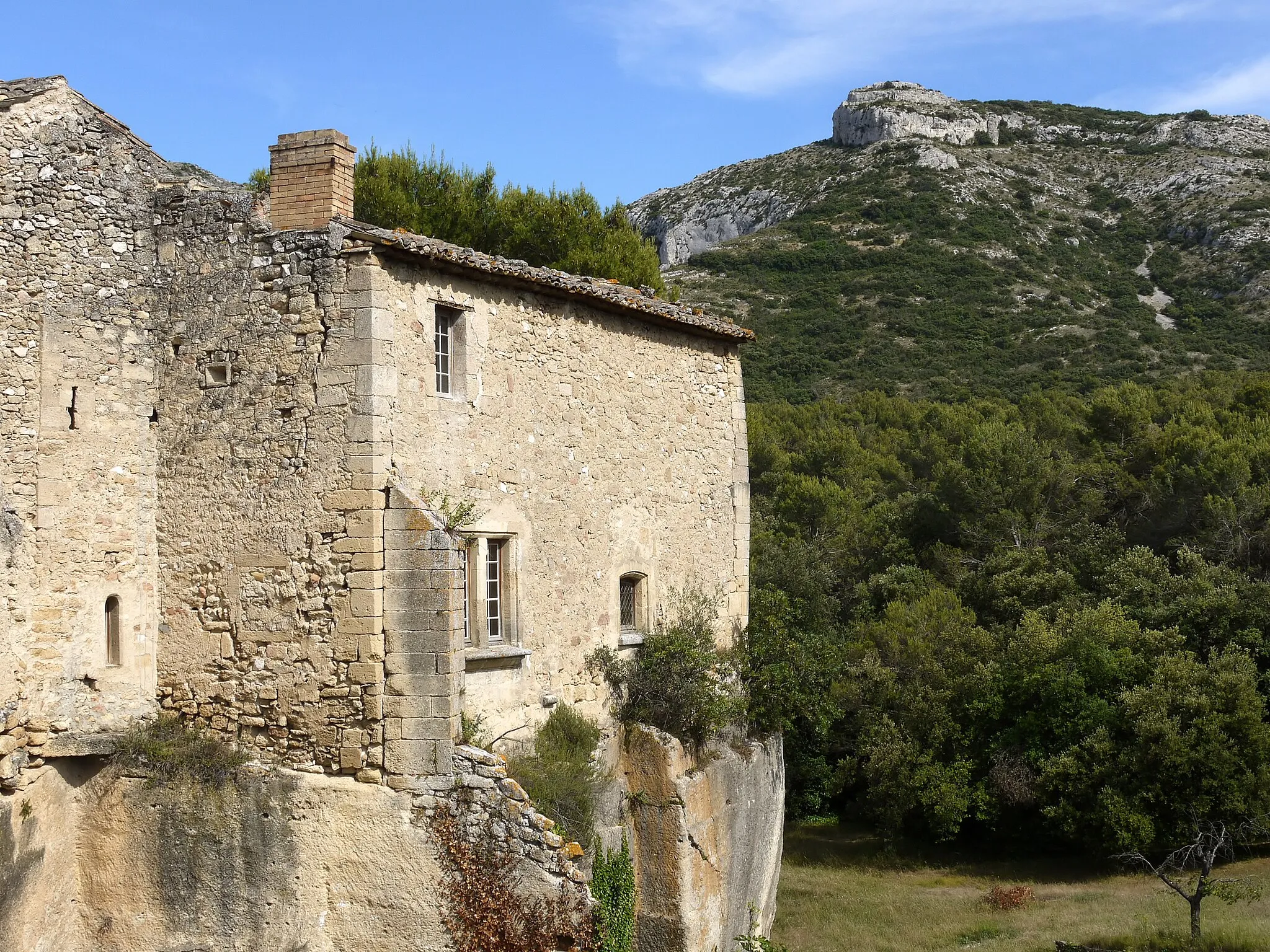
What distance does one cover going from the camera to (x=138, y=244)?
12.1 m

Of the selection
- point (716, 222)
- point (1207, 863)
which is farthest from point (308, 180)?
point (716, 222)

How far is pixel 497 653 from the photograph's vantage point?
41.4ft

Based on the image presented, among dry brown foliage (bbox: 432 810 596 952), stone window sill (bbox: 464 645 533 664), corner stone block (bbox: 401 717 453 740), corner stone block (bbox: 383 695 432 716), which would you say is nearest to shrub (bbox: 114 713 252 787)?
corner stone block (bbox: 383 695 432 716)

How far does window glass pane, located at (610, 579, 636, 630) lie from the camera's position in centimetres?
1516

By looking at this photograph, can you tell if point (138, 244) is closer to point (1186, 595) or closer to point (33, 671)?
point (33, 671)

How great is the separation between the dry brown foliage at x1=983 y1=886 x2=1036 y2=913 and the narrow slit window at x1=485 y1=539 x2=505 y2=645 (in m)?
15.5

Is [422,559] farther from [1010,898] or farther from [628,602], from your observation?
[1010,898]

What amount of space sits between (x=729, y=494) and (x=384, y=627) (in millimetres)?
6946

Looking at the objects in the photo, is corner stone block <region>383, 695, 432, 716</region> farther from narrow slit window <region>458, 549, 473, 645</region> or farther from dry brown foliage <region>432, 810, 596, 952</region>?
narrow slit window <region>458, 549, 473, 645</region>

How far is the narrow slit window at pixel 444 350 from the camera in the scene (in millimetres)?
12352

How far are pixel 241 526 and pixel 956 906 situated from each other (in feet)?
60.2

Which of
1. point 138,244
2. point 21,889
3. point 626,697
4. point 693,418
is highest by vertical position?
point 138,244

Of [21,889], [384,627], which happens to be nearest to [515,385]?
[384,627]

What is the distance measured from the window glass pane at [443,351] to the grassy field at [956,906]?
1265 cm
